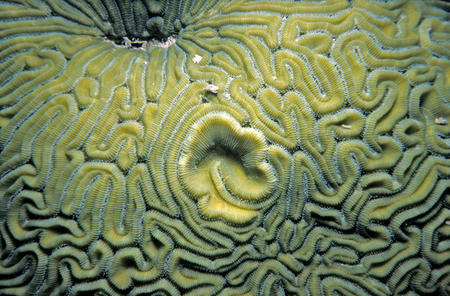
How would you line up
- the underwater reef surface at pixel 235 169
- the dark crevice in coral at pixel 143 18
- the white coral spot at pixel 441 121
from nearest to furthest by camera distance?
the underwater reef surface at pixel 235 169
the white coral spot at pixel 441 121
the dark crevice in coral at pixel 143 18

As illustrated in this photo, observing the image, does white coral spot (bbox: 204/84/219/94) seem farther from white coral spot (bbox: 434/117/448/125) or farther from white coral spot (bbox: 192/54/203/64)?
white coral spot (bbox: 434/117/448/125)

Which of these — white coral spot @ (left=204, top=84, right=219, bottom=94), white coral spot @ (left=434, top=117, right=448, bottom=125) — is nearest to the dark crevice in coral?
white coral spot @ (left=204, top=84, right=219, bottom=94)

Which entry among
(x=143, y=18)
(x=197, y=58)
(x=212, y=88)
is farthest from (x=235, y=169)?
(x=143, y=18)

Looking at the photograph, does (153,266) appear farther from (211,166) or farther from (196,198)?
(211,166)

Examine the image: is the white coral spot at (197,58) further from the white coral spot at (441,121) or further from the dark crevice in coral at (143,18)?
the white coral spot at (441,121)

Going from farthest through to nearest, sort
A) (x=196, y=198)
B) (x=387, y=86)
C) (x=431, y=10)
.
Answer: (x=431, y=10) → (x=387, y=86) → (x=196, y=198)

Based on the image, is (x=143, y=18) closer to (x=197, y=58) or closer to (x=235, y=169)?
(x=197, y=58)

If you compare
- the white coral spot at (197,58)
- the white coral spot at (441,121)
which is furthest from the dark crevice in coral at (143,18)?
the white coral spot at (441,121)

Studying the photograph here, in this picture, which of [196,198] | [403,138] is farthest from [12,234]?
[403,138]
